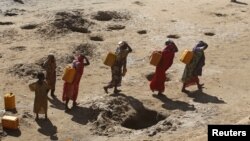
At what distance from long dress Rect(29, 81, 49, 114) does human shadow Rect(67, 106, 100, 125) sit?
0.80m

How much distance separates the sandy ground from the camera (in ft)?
39.2

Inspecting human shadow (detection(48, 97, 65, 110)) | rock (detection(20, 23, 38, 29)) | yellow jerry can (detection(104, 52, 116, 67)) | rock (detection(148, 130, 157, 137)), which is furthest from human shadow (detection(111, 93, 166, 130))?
rock (detection(20, 23, 38, 29))

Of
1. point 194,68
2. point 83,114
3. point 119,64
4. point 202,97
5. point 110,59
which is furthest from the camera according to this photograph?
point 194,68

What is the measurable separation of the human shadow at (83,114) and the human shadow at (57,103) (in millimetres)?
422

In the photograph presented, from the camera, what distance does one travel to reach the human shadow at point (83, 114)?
40.6 feet

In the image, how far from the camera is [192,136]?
11.0 meters

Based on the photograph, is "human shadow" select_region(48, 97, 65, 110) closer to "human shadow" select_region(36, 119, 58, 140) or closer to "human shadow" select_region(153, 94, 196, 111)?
"human shadow" select_region(36, 119, 58, 140)

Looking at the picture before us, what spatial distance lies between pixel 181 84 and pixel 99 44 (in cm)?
427

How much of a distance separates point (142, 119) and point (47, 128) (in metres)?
2.35

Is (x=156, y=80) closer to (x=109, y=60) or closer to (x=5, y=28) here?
(x=109, y=60)

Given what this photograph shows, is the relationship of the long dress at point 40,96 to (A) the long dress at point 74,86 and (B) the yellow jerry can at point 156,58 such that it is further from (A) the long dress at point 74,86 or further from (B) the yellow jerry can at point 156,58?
(B) the yellow jerry can at point 156,58

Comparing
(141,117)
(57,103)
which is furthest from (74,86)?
(141,117)

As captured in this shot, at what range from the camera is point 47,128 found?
1194 centimetres

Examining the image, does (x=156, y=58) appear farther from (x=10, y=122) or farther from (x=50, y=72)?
(x=10, y=122)
